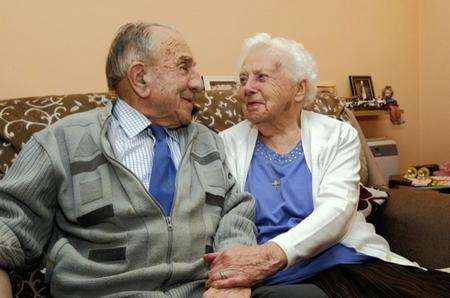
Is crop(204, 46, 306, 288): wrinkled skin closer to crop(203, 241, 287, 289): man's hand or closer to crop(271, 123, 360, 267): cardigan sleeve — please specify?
crop(271, 123, 360, 267): cardigan sleeve

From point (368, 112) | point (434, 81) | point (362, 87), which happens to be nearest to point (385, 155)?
point (368, 112)

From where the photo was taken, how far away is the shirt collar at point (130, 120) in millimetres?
1191

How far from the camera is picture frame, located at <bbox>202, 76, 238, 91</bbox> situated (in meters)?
2.02

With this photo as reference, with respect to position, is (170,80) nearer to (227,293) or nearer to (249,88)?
(249,88)

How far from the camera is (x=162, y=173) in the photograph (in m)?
1.16

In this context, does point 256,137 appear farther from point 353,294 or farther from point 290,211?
point 353,294

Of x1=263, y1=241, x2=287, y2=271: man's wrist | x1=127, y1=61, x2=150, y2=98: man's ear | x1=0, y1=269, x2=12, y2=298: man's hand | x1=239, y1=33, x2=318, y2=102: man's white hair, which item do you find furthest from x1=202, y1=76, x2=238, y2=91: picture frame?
x1=0, y1=269, x2=12, y2=298: man's hand

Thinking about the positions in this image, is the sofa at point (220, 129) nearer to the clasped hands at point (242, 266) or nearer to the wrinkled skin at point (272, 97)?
the wrinkled skin at point (272, 97)

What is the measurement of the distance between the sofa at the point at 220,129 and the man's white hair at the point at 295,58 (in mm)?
157

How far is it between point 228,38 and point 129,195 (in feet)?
4.17

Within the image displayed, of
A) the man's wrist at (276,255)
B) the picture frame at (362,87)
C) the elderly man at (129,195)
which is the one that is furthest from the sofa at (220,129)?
the picture frame at (362,87)

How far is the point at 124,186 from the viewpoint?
1087 mm

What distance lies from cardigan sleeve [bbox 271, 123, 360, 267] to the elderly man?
0.43 feet

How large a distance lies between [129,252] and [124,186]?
0.16 meters
